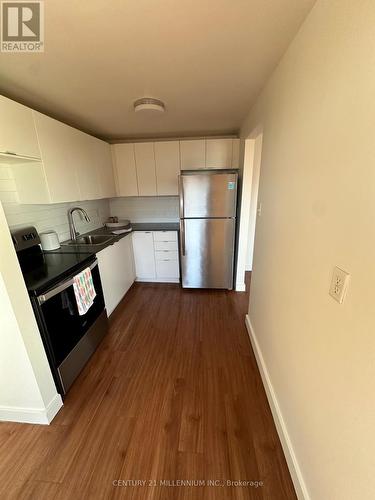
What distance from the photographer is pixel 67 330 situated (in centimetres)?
158

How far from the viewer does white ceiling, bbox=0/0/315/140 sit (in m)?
0.93

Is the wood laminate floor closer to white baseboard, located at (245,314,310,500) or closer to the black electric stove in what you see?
white baseboard, located at (245,314,310,500)

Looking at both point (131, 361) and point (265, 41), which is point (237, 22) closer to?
point (265, 41)

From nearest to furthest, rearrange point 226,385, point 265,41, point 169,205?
point 265,41 < point 226,385 < point 169,205

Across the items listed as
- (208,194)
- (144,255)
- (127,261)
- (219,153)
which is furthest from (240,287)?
(219,153)

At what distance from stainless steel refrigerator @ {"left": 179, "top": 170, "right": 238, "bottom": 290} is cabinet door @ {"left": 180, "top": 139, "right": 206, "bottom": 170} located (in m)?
0.33

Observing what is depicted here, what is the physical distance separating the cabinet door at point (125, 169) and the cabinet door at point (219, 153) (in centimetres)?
116

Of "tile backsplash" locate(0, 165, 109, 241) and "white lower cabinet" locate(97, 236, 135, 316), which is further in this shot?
"white lower cabinet" locate(97, 236, 135, 316)

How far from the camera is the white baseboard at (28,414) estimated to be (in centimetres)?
134

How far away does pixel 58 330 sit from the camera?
1.48 m

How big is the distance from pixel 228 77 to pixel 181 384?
2440 millimetres

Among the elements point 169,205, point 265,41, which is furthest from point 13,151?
point 169,205

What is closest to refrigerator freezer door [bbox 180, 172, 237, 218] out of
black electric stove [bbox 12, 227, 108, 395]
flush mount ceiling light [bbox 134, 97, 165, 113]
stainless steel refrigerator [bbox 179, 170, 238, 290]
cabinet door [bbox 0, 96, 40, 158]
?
stainless steel refrigerator [bbox 179, 170, 238, 290]

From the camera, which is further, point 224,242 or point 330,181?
point 224,242
